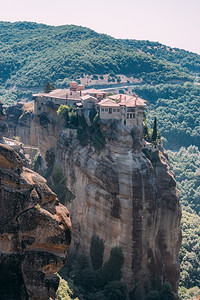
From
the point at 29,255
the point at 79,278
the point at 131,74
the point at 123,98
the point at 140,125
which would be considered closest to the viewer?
the point at 29,255

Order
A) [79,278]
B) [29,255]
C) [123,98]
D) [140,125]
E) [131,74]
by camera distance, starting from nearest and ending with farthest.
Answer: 1. [29,255]
2. [79,278]
3. [140,125]
4. [123,98]
5. [131,74]

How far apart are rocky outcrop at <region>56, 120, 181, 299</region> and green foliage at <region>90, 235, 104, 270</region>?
2.17ft

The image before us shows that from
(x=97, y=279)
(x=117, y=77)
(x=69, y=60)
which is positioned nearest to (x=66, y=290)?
(x=97, y=279)

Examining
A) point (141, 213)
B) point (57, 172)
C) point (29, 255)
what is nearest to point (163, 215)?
point (141, 213)

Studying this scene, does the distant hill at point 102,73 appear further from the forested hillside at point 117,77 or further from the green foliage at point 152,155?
the green foliage at point 152,155

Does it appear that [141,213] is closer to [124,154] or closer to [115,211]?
[115,211]

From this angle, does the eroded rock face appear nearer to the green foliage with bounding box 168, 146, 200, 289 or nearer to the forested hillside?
the green foliage with bounding box 168, 146, 200, 289

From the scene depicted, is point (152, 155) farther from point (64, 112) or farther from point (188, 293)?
point (188, 293)

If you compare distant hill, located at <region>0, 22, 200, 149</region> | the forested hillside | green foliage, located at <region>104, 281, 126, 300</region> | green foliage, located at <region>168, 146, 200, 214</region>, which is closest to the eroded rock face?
green foliage, located at <region>104, 281, 126, 300</region>

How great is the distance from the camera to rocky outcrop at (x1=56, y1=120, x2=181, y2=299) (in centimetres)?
5906

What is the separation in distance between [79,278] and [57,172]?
1635cm

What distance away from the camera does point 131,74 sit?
154125 millimetres

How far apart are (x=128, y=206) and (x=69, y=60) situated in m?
95.4

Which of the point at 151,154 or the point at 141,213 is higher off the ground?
the point at 151,154
